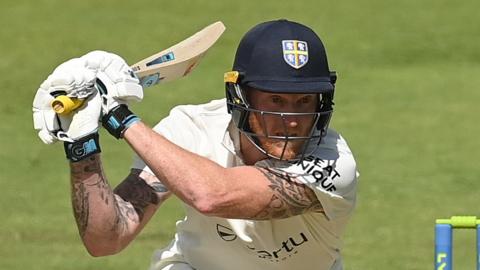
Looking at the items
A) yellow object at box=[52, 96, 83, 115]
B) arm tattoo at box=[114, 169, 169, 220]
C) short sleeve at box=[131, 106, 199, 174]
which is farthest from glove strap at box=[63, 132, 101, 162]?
short sleeve at box=[131, 106, 199, 174]

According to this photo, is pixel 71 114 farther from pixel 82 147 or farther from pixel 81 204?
pixel 81 204

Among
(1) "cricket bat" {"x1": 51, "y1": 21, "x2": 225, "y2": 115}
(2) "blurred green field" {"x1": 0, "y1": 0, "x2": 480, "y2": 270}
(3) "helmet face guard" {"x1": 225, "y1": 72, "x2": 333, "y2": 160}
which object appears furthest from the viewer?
(2) "blurred green field" {"x1": 0, "y1": 0, "x2": 480, "y2": 270}

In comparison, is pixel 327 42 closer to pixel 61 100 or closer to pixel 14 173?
pixel 14 173

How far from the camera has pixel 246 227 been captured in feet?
14.8

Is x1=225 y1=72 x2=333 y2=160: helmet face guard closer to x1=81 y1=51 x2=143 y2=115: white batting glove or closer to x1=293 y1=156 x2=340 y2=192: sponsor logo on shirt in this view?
x1=293 y1=156 x2=340 y2=192: sponsor logo on shirt

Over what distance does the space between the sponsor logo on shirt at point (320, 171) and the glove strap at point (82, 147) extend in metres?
0.69

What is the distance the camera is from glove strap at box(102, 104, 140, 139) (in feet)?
13.3

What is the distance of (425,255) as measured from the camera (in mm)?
7184

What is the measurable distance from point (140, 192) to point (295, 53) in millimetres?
732

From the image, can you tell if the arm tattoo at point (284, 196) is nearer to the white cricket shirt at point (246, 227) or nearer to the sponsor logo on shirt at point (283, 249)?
the white cricket shirt at point (246, 227)

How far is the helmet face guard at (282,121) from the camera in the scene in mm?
4258

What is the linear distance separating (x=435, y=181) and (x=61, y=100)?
4857 mm

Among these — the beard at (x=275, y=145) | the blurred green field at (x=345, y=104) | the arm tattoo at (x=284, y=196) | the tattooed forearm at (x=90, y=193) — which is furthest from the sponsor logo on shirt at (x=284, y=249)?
the blurred green field at (x=345, y=104)

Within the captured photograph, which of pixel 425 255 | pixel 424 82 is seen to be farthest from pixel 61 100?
pixel 424 82
